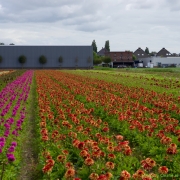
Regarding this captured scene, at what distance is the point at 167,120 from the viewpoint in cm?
841

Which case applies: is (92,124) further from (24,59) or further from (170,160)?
(24,59)

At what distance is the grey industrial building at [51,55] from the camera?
9206cm

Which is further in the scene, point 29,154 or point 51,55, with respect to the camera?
point 51,55

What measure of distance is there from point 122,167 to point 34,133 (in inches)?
Answer: 166

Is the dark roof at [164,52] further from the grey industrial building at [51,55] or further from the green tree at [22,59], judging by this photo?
the green tree at [22,59]

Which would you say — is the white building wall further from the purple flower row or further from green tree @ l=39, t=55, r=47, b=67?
the purple flower row

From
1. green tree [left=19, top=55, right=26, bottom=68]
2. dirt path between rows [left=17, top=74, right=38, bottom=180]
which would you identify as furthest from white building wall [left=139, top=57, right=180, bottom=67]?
dirt path between rows [left=17, top=74, right=38, bottom=180]

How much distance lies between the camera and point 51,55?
3674 inches

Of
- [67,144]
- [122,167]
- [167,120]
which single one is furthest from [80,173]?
[167,120]

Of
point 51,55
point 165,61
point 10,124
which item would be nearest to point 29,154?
point 10,124

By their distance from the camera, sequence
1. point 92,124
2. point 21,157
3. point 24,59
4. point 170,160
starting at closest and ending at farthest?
point 170,160 → point 21,157 → point 92,124 → point 24,59

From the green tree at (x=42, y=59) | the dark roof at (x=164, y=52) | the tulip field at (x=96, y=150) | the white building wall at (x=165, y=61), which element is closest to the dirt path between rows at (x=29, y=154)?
the tulip field at (x=96, y=150)

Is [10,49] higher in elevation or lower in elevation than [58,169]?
higher

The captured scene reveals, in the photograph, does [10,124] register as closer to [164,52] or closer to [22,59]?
[22,59]
